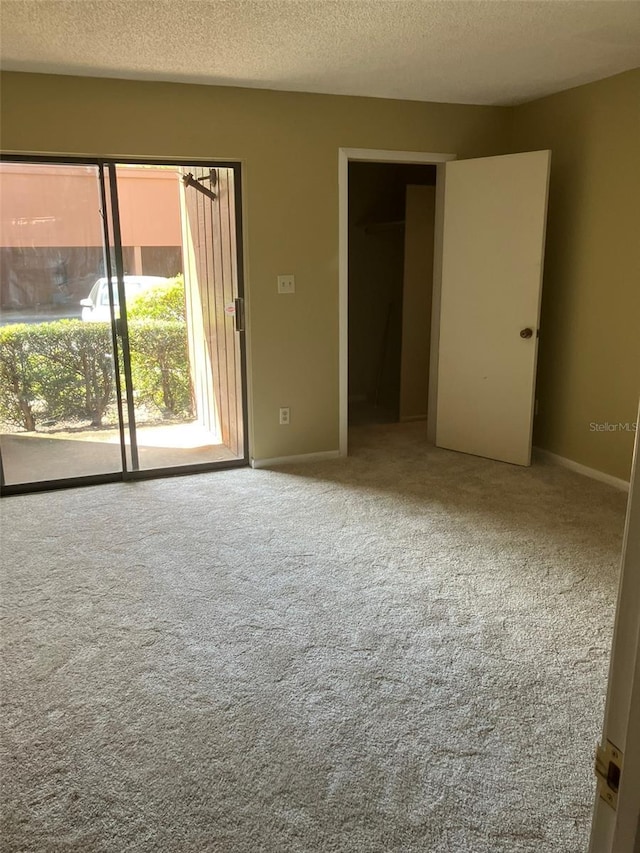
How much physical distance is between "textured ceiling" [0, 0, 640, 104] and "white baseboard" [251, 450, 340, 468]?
236 cm

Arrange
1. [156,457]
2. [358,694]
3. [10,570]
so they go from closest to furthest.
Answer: [358,694] → [10,570] → [156,457]

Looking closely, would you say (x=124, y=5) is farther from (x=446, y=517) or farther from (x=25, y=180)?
(x=446, y=517)

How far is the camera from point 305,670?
7.65ft

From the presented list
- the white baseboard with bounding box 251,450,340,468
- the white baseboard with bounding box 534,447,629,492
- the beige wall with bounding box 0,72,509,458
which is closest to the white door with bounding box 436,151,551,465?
the white baseboard with bounding box 534,447,629,492

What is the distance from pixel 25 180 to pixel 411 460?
9.84 ft

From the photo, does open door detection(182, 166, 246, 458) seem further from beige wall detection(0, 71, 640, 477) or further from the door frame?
the door frame

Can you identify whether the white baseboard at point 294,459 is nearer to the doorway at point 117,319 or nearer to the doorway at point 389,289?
the doorway at point 117,319

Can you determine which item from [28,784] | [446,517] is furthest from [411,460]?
[28,784]

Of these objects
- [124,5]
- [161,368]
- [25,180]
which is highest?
[124,5]

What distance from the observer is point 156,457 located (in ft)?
14.7

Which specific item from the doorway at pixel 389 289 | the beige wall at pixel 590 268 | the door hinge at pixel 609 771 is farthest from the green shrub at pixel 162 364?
the door hinge at pixel 609 771

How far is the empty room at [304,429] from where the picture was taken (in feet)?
6.25

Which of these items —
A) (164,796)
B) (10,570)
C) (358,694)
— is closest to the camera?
(164,796)

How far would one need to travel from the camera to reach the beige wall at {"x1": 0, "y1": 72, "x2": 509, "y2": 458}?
371cm
